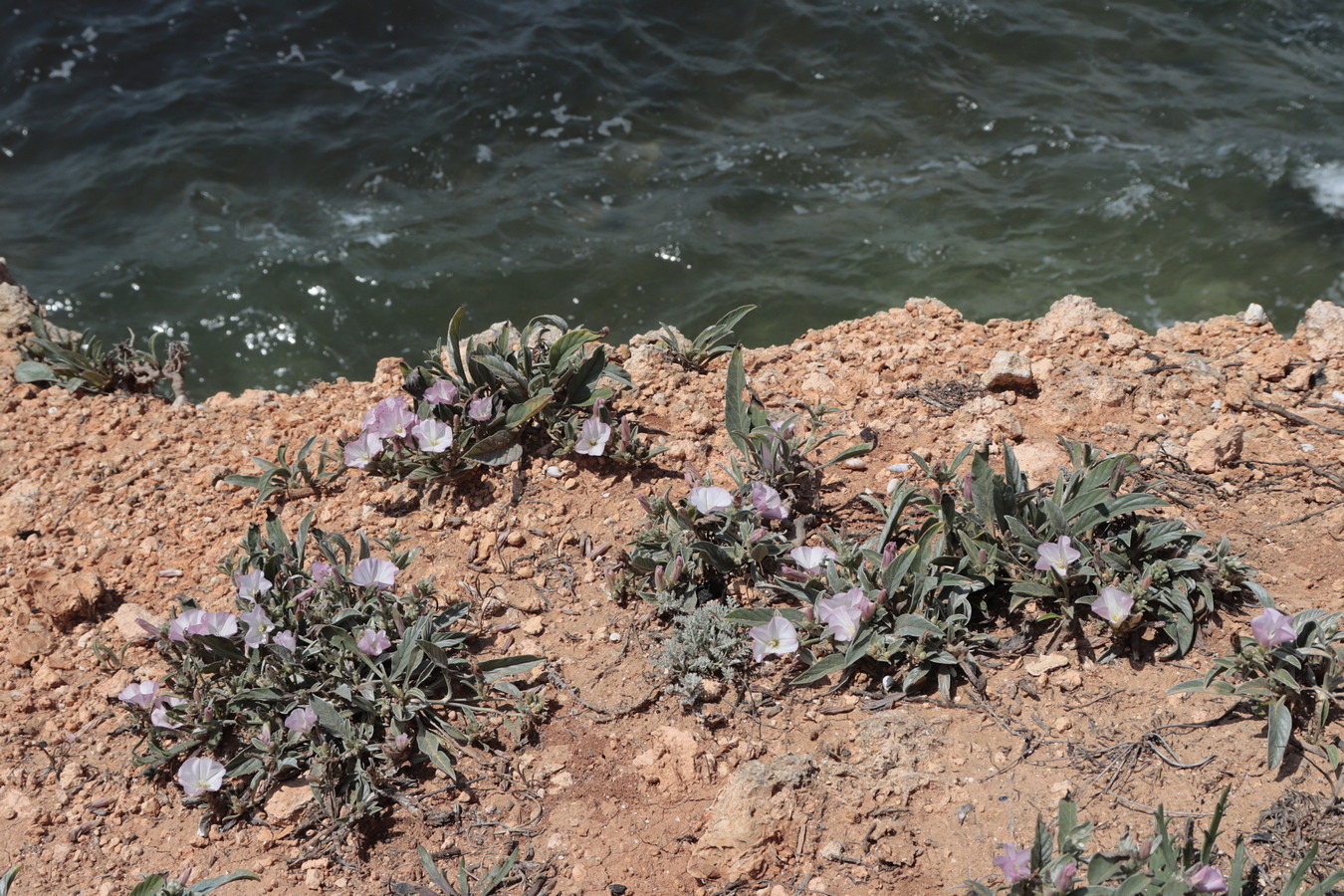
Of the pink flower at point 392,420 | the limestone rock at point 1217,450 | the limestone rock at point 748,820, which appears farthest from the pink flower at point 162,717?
the limestone rock at point 1217,450

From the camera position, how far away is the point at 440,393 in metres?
3.59

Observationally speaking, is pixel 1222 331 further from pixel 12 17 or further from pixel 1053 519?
pixel 12 17

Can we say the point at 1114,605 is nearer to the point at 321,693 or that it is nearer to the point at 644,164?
the point at 321,693

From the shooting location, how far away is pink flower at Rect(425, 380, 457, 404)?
3586 mm

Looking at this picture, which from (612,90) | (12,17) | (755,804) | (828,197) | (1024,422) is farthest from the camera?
(12,17)

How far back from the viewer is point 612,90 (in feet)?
29.3

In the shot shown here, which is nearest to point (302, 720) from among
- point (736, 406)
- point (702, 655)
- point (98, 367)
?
point (702, 655)

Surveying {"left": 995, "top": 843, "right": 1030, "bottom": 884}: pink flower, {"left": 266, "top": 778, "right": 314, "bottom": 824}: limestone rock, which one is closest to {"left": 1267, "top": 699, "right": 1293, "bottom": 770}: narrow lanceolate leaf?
{"left": 995, "top": 843, "right": 1030, "bottom": 884}: pink flower

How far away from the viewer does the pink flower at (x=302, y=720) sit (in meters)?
2.79

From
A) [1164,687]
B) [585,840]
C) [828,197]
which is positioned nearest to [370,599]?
[585,840]

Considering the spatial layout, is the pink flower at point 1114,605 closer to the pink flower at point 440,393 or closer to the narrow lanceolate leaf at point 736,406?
the narrow lanceolate leaf at point 736,406

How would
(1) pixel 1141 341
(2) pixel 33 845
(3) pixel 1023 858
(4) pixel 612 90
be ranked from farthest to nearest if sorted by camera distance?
1. (4) pixel 612 90
2. (1) pixel 1141 341
3. (2) pixel 33 845
4. (3) pixel 1023 858

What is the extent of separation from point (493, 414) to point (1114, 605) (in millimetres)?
2166

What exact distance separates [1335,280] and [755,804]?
20.5ft
